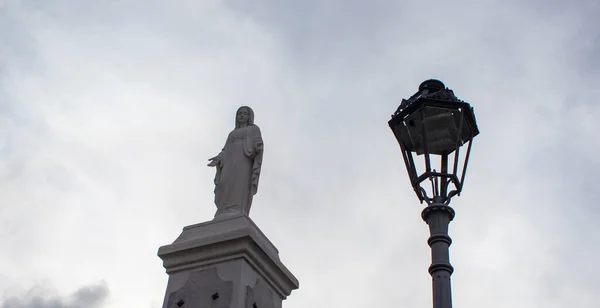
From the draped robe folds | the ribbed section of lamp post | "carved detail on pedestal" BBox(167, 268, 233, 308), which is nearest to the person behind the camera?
the ribbed section of lamp post

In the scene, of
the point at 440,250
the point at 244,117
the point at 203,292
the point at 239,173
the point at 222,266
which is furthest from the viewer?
the point at 244,117

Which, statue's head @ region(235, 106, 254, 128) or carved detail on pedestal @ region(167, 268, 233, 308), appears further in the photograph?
statue's head @ region(235, 106, 254, 128)

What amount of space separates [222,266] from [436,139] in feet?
10.2

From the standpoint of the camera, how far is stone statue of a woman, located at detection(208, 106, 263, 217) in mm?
8625

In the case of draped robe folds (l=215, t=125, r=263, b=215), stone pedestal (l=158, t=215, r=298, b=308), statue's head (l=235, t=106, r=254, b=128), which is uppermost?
statue's head (l=235, t=106, r=254, b=128)

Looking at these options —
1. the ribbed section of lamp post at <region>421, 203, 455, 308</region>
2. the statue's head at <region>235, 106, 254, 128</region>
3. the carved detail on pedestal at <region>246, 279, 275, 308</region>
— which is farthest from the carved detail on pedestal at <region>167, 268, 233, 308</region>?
the ribbed section of lamp post at <region>421, 203, 455, 308</region>

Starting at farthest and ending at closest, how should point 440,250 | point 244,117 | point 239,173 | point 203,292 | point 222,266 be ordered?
point 244,117 < point 239,173 < point 222,266 < point 203,292 < point 440,250

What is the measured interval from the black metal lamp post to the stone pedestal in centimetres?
239

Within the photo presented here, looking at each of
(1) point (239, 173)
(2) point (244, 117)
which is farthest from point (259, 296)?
(2) point (244, 117)

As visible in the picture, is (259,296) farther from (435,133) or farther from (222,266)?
(435,133)

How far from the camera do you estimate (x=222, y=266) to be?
7.84 meters

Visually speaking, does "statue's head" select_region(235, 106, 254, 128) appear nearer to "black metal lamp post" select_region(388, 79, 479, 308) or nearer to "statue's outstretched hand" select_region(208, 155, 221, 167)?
"statue's outstretched hand" select_region(208, 155, 221, 167)

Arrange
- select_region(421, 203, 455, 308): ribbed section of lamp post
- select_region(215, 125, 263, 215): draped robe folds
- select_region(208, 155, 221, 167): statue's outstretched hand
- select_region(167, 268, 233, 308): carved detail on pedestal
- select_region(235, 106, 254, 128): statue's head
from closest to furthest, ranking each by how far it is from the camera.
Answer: select_region(421, 203, 455, 308): ribbed section of lamp post, select_region(167, 268, 233, 308): carved detail on pedestal, select_region(215, 125, 263, 215): draped robe folds, select_region(208, 155, 221, 167): statue's outstretched hand, select_region(235, 106, 254, 128): statue's head

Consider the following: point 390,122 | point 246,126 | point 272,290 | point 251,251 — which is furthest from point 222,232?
point 390,122
